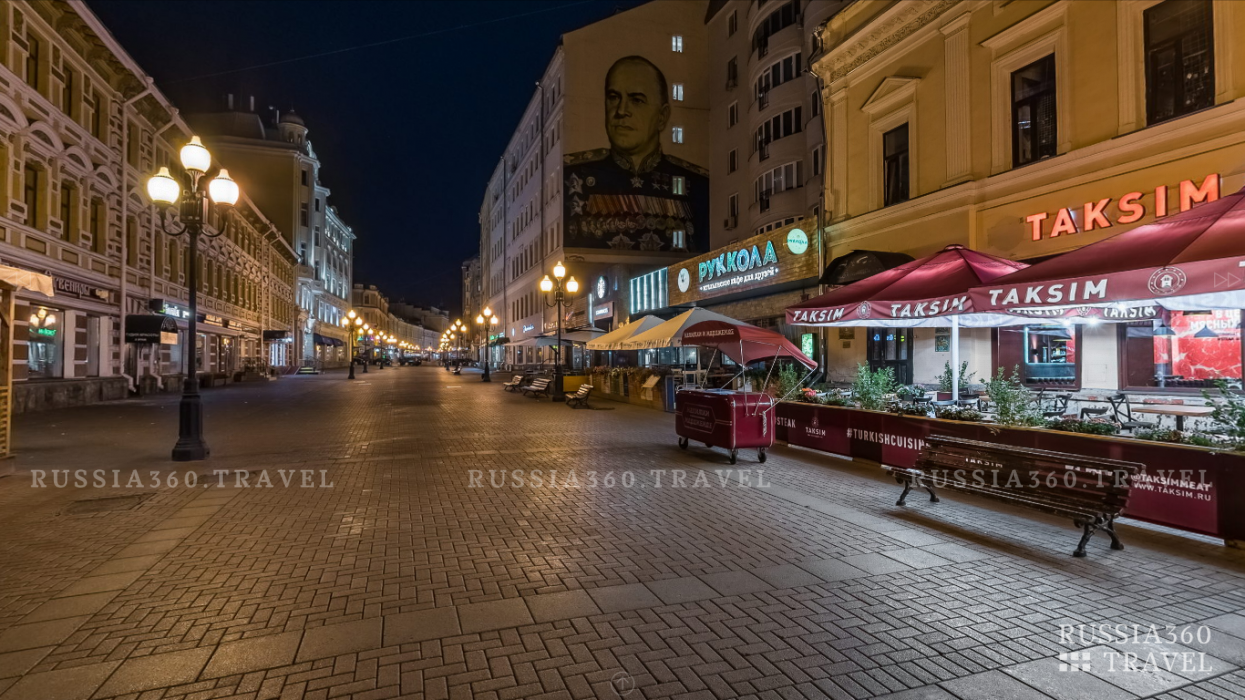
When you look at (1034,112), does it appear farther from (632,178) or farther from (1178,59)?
(632,178)

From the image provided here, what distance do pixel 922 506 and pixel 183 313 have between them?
30845 mm

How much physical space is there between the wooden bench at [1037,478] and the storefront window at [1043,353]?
7.36 m

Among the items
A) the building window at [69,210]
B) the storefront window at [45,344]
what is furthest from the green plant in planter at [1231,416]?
the building window at [69,210]

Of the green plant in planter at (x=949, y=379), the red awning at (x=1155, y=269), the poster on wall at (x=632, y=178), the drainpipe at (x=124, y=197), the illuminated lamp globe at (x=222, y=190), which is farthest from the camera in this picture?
the poster on wall at (x=632, y=178)

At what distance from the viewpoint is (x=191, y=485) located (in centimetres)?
842

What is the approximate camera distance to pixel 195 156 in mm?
10227

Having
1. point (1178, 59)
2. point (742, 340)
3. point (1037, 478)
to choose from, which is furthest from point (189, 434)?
point (1178, 59)

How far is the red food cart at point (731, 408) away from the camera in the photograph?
999cm

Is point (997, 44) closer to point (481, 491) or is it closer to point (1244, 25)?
point (1244, 25)

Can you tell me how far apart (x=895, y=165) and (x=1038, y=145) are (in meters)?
4.26

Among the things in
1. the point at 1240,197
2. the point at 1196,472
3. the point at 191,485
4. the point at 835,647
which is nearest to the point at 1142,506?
the point at 1196,472
